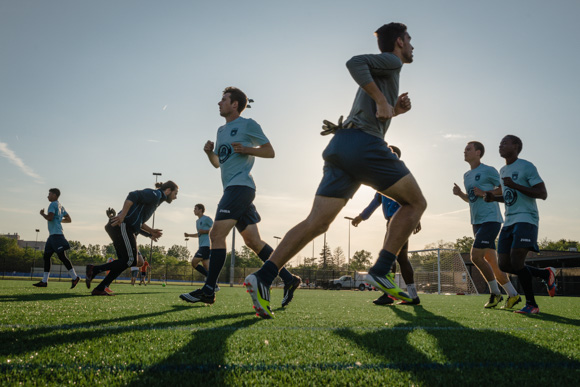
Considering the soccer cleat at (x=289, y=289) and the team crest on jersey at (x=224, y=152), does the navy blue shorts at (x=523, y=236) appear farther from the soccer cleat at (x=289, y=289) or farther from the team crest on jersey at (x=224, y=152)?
the team crest on jersey at (x=224, y=152)

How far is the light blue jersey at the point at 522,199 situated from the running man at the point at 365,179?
325 centimetres

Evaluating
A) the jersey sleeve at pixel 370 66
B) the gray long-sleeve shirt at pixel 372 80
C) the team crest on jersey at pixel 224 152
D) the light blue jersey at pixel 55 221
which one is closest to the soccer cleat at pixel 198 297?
the team crest on jersey at pixel 224 152

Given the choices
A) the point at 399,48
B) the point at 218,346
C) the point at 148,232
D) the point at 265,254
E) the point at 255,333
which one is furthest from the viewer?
the point at 148,232

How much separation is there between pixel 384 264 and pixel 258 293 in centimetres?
108

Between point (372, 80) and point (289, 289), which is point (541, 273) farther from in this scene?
point (372, 80)

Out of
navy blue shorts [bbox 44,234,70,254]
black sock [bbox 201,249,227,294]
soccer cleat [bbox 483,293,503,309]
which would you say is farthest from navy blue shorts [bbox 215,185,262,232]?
navy blue shorts [bbox 44,234,70,254]

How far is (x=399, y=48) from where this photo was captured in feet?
12.2

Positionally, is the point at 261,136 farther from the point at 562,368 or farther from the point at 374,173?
the point at 562,368

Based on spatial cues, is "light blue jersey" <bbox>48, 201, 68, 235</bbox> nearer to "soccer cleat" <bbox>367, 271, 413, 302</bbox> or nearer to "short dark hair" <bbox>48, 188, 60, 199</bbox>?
"short dark hair" <bbox>48, 188, 60, 199</bbox>

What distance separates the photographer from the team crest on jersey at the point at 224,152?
5.26 meters

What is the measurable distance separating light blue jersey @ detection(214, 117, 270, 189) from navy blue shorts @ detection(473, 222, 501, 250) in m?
4.17

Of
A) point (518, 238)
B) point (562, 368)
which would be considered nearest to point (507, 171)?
point (518, 238)

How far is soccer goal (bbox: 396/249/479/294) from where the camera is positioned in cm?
2212

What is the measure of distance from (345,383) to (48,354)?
142 centimetres
